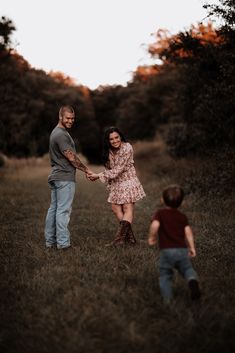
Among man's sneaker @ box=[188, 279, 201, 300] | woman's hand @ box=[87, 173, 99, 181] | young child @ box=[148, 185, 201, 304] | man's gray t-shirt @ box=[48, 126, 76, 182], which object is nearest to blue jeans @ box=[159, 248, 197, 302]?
young child @ box=[148, 185, 201, 304]

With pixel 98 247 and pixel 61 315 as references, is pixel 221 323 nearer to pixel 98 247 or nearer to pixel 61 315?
pixel 61 315

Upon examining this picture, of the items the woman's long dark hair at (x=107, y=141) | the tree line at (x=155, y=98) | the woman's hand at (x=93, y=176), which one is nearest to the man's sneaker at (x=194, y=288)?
the woman's hand at (x=93, y=176)

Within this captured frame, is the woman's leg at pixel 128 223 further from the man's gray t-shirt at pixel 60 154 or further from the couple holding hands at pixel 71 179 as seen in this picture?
the man's gray t-shirt at pixel 60 154

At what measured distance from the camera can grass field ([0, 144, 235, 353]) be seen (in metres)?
3.67

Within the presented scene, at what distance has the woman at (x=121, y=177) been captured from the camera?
24.4 ft

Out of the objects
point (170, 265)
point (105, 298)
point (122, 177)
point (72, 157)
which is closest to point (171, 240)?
point (170, 265)

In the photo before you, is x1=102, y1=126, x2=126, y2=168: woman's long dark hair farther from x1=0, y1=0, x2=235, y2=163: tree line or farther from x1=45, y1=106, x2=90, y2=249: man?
x1=0, y1=0, x2=235, y2=163: tree line

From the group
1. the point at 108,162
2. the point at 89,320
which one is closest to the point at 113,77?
the point at 108,162

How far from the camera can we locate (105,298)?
444cm

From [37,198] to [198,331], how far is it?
1103 centimetres

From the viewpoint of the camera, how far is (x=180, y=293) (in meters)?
4.68

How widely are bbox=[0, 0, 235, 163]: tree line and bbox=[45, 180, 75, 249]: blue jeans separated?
5240 mm

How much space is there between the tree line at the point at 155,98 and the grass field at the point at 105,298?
15.5ft

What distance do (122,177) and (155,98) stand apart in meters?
28.5
